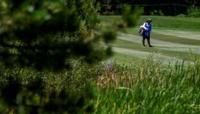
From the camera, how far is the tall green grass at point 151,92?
8.90 metres

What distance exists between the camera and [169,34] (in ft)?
151

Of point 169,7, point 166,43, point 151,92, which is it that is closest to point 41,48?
point 151,92

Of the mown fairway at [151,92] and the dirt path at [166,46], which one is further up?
the mown fairway at [151,92]

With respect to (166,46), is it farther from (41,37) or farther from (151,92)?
(41,37)

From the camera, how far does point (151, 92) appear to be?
9.70 m

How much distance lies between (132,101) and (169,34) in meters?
36.9

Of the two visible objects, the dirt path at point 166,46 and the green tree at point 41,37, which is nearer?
the green tree at point 41,37

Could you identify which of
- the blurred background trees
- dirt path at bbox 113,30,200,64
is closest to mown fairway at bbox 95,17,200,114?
dirt path at bbox 113,30,200,64

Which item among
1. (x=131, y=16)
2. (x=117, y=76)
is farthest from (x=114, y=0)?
(x=131, y=16)

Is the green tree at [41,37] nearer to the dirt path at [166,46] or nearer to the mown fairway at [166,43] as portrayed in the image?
the mown fairway at [166,43]

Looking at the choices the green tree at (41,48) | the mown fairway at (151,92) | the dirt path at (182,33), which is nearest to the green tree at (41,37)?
the green tree at (41,48)

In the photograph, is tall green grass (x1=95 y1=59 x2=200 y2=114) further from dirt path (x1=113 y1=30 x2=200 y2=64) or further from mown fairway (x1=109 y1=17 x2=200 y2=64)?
dirt path (x1=113 y1=30 x2=200 y2=64)

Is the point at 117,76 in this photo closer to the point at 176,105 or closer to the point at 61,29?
the point at 176,105

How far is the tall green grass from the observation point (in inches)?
350
